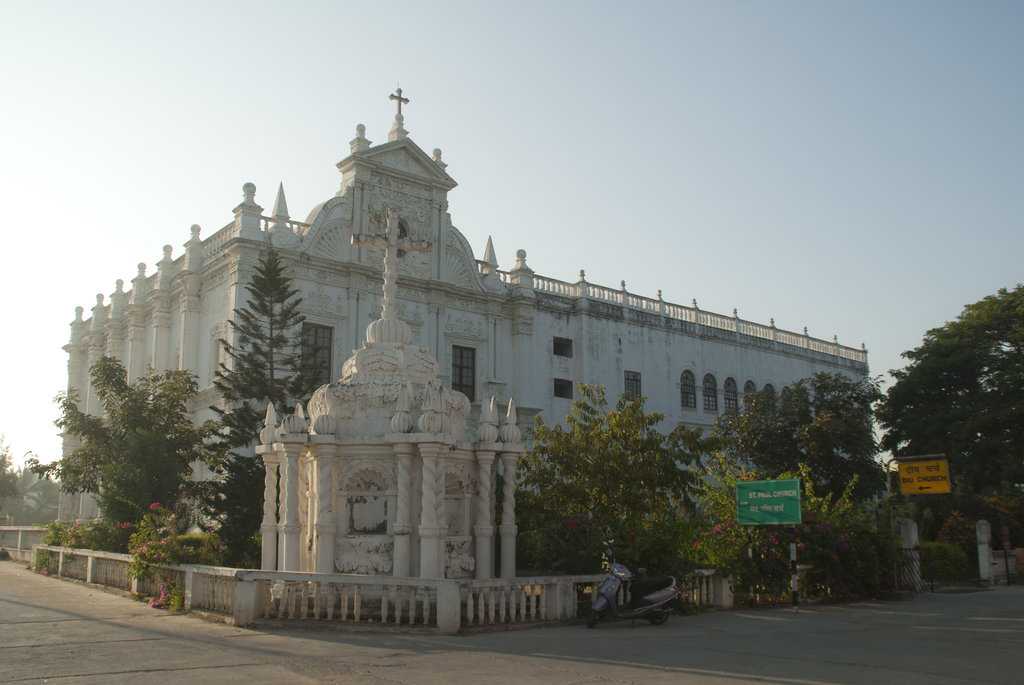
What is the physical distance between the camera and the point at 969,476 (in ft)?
110

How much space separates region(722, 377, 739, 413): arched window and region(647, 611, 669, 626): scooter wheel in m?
26.5

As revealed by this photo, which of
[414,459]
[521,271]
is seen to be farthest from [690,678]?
[521,271]

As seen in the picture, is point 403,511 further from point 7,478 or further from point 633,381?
point 7,478

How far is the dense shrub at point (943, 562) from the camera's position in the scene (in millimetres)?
25000

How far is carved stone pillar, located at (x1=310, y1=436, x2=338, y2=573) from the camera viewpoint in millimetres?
12656

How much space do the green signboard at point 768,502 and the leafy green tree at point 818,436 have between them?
1173 centimetres

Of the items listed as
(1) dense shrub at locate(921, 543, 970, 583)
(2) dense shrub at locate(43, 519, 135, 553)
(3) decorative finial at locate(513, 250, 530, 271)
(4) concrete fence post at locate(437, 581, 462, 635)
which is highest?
(3) decorative finial at locate(513, 250, 530, 271)

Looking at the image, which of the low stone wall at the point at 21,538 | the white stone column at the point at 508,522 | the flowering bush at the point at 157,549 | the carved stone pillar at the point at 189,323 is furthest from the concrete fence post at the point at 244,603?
the low stone wall at the point at 21,538

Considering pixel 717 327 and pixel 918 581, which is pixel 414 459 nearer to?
pixel 918 581

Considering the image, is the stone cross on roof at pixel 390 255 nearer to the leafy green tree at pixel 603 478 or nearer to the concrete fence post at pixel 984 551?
the leafy green tree at pixel 603 478

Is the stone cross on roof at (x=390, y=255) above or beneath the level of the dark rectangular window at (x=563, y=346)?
beneath

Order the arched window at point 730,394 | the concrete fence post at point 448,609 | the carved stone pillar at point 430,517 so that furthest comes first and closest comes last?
the arched window at point 730,394 < the carved stone pillar at point 430,517 < the concrete fence post at point 448,609

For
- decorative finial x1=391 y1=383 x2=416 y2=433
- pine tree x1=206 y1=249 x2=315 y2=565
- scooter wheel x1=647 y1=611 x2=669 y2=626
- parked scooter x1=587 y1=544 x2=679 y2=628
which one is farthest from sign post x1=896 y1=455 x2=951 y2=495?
decorative finial x1=391 y1=383 x2=416 y2=433

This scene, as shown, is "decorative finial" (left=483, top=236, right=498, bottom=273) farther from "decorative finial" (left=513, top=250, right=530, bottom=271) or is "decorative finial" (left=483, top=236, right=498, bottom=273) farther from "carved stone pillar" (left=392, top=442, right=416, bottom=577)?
"carved stone pillar" (left=392, top=442, right=416, bottom=577)
